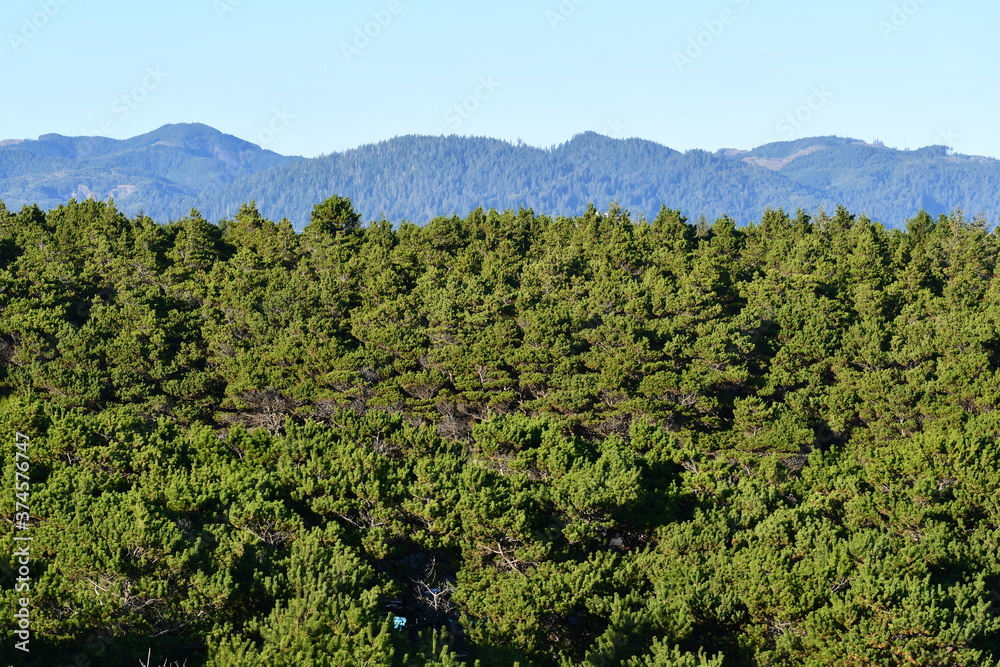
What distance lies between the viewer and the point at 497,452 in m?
30.9

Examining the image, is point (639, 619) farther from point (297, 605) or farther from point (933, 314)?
point (933, 314)

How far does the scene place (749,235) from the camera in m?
72.2

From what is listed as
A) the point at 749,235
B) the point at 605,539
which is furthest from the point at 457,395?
the point at 749,235

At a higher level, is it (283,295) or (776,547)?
(283,295)

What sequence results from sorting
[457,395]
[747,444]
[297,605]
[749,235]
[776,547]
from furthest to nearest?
[749,235] → [457,395] → [747,444] → [776,547] → [297,605]

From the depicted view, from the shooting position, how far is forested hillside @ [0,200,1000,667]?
65.5 feet

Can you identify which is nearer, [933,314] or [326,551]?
[326,551]

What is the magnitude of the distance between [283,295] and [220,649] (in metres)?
32.8
